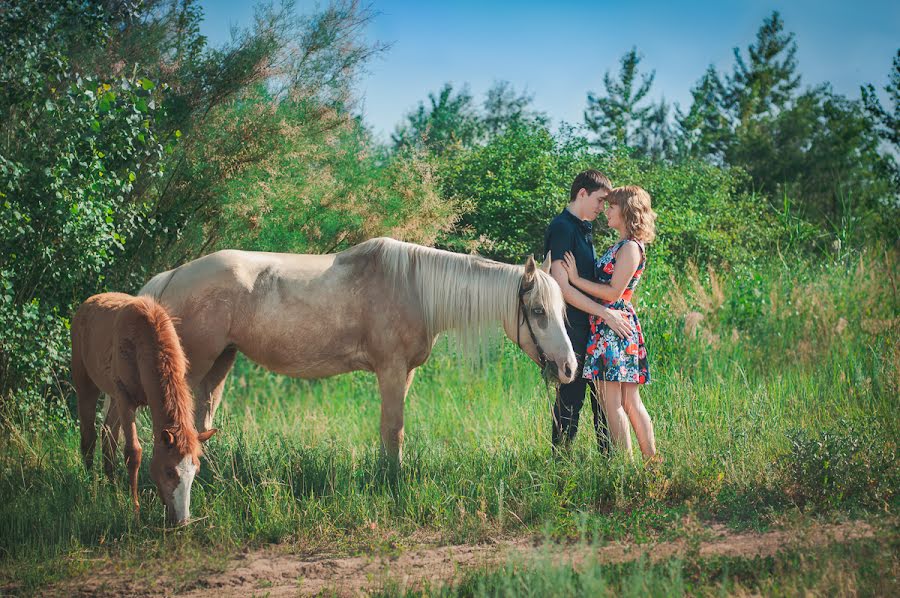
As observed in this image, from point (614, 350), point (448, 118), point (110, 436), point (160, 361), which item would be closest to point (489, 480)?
point (614, 350)

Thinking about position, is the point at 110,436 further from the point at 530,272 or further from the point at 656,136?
the point at 656,136

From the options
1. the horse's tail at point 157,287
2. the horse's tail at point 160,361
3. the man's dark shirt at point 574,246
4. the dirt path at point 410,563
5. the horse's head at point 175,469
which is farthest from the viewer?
the horse's tail at point 157,287

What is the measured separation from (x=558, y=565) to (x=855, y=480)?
2.39 meters

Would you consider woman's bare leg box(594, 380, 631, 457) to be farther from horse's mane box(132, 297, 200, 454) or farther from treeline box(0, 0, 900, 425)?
treeline box(0, 0, 900, 425)

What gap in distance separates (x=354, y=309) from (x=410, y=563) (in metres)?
1.90

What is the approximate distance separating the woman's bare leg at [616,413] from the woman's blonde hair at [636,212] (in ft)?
3.50

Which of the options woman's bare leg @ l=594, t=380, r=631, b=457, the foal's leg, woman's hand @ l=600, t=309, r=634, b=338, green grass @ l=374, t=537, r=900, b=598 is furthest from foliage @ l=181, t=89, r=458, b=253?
green grass @ l=374, t=537, r=900, b=598

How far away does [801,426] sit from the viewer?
5.41m

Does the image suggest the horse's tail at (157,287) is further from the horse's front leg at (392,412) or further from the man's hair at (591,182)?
the man's hair at (591,182)

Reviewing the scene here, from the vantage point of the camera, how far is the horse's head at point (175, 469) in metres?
4.13

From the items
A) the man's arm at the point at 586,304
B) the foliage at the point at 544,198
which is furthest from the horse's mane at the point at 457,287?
the foliage at the point at 544,198

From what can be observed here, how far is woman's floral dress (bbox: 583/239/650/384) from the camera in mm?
4754

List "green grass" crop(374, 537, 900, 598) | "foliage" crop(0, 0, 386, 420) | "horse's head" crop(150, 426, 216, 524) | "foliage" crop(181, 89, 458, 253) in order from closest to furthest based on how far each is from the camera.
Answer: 1. "green grass" crop(374, 537, 900, 598)
2. "horse's head" crop(150, 426, 216, 524)
3. "foliage" crop(0, 0, 386, 420)
4. "foliage" crop(181, 89, 458, 253)

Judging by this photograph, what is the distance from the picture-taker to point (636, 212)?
4.80 metres
